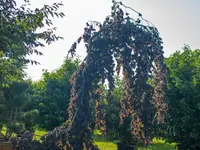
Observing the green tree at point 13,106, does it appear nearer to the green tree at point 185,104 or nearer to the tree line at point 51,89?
the tree line at point 51,89

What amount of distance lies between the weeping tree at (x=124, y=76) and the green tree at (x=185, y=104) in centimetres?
514

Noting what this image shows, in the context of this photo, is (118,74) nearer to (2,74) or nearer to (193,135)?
(2,74)

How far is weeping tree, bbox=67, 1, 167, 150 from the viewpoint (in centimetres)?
240

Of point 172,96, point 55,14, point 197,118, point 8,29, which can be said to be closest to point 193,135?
point 197,118

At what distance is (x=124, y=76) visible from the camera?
255cm

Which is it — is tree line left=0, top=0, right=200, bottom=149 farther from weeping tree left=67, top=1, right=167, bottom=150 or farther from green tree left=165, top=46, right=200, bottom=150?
weeping tree left=67, top=1, right=167, bottom=150

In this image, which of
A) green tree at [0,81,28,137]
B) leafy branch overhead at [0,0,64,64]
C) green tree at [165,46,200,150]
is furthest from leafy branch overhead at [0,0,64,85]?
green tree at [165,46,200,150]

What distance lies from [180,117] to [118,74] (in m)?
5.37

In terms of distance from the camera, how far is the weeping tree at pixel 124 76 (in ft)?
7.87

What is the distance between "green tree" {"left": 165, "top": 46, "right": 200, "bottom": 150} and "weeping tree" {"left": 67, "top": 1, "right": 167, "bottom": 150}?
514cm

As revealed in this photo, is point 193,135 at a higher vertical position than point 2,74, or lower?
lower

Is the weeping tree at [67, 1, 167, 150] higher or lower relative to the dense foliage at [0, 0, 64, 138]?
lower

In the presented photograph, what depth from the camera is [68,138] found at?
2371 mm

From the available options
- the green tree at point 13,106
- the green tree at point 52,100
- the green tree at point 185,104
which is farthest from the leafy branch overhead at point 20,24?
the green tree at point 52,100
